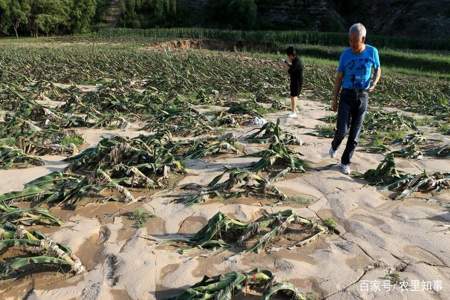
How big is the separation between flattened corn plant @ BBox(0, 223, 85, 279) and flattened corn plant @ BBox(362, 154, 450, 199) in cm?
319

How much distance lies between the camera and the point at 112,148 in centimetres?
537

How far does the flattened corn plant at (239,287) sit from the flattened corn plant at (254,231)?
46cm

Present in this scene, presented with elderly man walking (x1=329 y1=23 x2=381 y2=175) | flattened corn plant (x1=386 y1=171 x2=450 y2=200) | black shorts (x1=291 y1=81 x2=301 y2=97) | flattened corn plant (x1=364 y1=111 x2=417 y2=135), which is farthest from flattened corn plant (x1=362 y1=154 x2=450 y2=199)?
black shorts (x1=291 y1=81 x2=301 y2=97)

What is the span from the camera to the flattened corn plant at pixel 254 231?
366 cm

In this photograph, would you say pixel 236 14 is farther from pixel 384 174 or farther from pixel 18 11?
pixel 384 174

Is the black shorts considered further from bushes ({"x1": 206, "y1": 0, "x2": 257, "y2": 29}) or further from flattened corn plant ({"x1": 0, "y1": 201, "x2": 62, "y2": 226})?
bushes ({"x1": 206, "y1": 0, "x2": 257, "y2": 29})

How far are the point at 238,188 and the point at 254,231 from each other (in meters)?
1.05

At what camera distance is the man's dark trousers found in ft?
17.4

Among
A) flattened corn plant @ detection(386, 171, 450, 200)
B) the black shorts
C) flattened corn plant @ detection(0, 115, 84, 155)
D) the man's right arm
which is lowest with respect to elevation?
flattened corn plant @ detection(386, 171, 450, 200)

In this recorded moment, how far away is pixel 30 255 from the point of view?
136 inches

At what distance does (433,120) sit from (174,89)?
620cm

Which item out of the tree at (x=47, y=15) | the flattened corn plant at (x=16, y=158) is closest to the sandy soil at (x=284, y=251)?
the flattened corn plant at (x=16, y=158)

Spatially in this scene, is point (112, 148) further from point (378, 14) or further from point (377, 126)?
point (378, 14)

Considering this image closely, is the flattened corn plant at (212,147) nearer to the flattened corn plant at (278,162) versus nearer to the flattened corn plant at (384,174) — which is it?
the flattened corn plant at (278,162)
